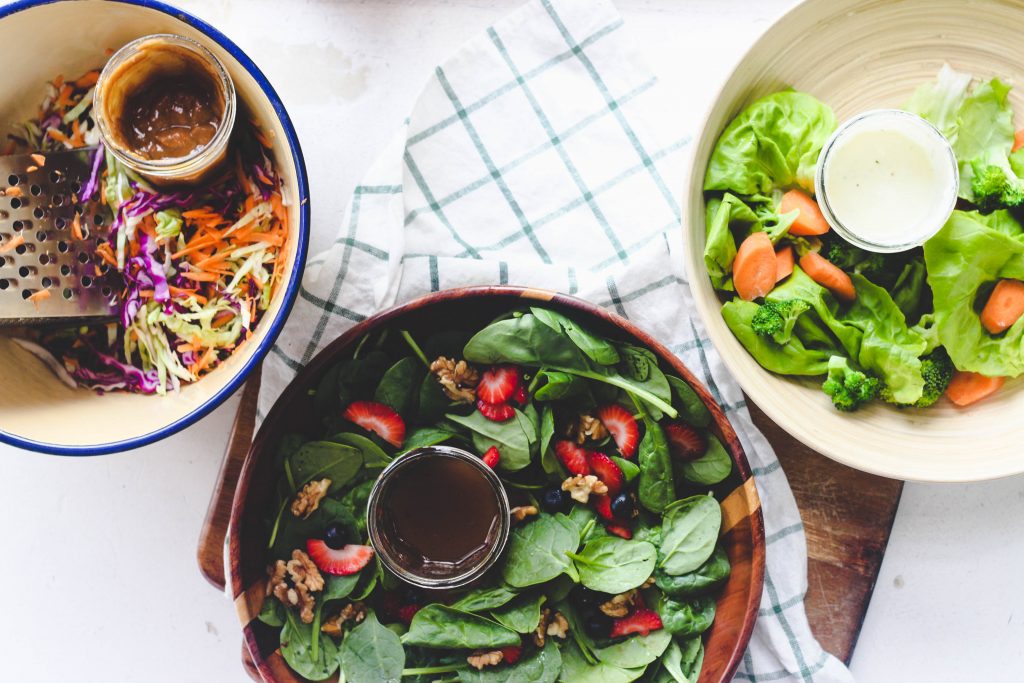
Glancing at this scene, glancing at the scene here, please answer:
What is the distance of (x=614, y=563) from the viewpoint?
1309 millimetres

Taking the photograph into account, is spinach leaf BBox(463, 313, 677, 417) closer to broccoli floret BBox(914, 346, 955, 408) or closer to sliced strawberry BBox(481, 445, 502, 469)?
sliced strawberry BBox(481, 445, 502, 469)

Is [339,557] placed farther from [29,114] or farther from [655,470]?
[29,114]

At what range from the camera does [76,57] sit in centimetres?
136

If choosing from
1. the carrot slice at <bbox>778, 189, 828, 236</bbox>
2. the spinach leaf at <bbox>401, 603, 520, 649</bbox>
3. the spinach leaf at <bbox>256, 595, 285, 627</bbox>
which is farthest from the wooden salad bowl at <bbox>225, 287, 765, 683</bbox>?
the carrot slice at <bbox>778, 189, 828, 236</bbox>

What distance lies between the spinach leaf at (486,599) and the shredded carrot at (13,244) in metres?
0.85

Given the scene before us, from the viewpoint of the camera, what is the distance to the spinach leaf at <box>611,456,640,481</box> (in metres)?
1.33

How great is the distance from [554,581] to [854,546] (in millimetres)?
549

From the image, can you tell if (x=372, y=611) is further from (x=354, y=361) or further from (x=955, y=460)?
(x=955, y=460)

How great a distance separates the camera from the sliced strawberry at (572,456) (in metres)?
1.35

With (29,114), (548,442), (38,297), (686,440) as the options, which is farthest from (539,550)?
(29,114)

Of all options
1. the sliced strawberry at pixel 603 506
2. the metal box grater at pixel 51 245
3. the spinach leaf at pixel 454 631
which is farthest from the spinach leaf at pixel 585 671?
the metal box grater at pixel 51 245

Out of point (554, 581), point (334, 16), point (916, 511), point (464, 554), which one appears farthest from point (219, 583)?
point (916, 511)

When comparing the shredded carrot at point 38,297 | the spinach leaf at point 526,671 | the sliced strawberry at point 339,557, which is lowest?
the spinach leaf at point 526,671

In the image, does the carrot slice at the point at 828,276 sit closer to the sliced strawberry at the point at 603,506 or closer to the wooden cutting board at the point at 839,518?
the wooden cutting board at the point at 839,518
